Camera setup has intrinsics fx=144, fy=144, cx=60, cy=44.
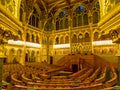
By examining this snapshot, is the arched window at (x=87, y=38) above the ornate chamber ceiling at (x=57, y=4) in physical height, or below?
below

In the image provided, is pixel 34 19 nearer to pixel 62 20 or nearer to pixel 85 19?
pixel 62 20

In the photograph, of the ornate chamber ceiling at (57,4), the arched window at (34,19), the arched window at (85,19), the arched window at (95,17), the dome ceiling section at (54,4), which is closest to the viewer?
the arched window at (95,17)

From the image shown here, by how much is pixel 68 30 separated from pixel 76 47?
3.45m

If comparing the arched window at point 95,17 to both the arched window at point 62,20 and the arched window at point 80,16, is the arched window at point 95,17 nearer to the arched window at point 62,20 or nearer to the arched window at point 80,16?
the arched window at point 80,16

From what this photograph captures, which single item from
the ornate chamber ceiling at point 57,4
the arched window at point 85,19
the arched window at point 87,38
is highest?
the ornate chamber ceiling at point 57,4

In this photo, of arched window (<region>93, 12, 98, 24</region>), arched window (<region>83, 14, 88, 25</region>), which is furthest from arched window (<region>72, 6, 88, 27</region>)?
arched window (<region>93, 12, 98, 24</region>)

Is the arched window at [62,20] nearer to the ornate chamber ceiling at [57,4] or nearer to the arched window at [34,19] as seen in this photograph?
the ornate chamber ceiling at [57,4]

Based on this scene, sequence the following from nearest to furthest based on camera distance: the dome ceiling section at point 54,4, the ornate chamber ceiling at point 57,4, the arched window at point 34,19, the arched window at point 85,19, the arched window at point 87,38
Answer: the arched window at point 87,38
the ornate chamber ceiling at point 57,4
the arched window at point 85,19
the arched window at point 34,19
the dome ceiling section at point 54,4

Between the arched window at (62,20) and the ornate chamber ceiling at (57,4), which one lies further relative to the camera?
the arched window at (62,20)

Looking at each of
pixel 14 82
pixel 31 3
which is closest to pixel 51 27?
pixel 31 3

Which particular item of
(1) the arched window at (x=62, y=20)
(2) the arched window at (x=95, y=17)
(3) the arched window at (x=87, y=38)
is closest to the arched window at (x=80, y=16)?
(2) the arched window at (x=95, y=17)

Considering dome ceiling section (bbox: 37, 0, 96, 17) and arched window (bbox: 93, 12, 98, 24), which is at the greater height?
dome ceiling section (bbox: 37, 0, 96, 17)

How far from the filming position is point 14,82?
299 inches

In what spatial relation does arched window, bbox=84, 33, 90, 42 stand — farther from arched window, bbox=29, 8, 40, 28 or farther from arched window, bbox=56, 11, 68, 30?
arched window, bbox=29, 8, 40, 28
